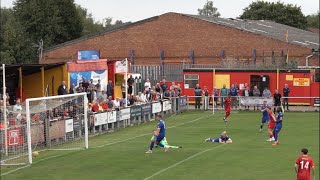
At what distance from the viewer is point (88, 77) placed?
49.6 metres

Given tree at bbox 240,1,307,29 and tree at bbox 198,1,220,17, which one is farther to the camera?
tree at bbox 198,1,220,17

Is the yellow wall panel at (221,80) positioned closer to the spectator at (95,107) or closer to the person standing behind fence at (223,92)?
the person standing behind fence at (223,92)

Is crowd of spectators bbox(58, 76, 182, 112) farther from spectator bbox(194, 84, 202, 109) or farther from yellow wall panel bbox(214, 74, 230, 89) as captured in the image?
yellow wall panel bbox(214, 74, 230, 89)

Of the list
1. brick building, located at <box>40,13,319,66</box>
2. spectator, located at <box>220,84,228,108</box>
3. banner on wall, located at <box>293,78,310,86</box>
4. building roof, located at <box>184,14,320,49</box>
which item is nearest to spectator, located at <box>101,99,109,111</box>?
spectator, located at <box>220,84,228,108</box>

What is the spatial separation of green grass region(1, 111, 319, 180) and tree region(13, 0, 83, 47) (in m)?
57.8

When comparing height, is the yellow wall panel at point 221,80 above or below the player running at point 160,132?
above

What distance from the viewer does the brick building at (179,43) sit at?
72750 millimetres

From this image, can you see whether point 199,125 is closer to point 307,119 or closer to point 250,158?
point 307,119

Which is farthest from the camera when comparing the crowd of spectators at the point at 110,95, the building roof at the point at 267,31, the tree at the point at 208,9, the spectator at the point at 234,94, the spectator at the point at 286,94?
the tree at the point at 208,9

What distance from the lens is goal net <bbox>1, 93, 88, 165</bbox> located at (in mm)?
28562

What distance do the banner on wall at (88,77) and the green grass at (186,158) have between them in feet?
28.3

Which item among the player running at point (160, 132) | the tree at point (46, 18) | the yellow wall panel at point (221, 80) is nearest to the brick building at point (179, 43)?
the yellow wall panel at point (221, 80)

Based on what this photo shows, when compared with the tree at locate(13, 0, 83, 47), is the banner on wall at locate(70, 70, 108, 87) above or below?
below

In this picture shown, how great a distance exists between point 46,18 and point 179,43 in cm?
2718
